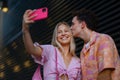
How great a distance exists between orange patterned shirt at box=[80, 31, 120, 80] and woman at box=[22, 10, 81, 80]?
18 cm

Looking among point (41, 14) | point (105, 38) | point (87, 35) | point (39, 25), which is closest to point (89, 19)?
point (87, 35)

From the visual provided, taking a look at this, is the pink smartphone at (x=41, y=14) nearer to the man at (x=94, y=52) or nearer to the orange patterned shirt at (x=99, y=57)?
the man at (x=94, y=52)

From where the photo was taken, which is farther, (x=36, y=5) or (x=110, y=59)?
(x=36, y=5)

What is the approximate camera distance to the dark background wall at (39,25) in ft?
20.1

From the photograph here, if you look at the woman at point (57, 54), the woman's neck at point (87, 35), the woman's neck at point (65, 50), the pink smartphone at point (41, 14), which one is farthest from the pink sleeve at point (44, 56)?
the woman's neck at point (87, 35)

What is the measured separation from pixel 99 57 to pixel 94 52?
0.11m

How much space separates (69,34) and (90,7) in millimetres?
3298

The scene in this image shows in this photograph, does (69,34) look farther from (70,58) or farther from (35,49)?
(35,49)

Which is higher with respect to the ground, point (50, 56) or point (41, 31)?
point (41, 31)

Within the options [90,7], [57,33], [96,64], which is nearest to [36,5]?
[90,7]

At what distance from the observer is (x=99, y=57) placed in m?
3.10

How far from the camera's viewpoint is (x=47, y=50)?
356 centimetres

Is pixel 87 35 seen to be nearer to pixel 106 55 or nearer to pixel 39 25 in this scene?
pixel 106 55

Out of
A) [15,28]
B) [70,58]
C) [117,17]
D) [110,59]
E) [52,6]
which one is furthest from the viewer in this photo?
[15,28]
